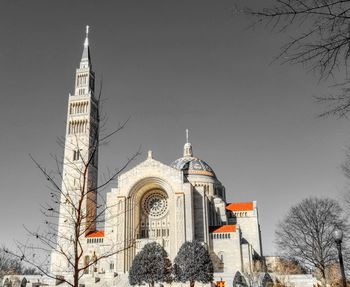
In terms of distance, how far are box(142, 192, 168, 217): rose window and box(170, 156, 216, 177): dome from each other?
14640 mm

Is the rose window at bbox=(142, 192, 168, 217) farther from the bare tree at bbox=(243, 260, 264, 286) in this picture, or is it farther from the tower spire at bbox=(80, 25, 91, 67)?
the tower spire at bbox=(80, 25, 91, 67)

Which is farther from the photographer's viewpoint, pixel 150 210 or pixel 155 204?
pixel 155 204

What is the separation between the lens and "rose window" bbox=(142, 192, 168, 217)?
61.2 m

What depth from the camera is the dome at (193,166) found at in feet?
251

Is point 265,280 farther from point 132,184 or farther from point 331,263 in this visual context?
point 132,184

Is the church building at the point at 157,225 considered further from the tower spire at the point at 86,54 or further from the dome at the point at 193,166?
the tower spire at the point at 86,54

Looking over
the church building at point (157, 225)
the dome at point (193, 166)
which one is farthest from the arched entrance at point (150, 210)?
the dome at point (193, 166)

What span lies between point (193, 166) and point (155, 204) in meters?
17.5

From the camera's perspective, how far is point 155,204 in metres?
62.1

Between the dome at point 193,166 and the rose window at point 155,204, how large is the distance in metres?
14.6

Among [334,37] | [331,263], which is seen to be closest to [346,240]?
[331,263]

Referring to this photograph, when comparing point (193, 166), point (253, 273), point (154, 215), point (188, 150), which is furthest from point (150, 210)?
point (188, 150)

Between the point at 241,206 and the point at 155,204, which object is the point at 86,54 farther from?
the point at 241,206

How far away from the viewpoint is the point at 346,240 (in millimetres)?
38188
